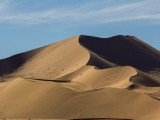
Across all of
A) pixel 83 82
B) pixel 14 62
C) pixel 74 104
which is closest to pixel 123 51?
pixel 14 62

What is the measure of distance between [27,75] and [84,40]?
1297cm

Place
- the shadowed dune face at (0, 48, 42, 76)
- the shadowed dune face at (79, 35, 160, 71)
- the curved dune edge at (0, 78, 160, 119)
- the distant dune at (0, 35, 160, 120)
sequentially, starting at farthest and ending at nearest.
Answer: the shadowed dune face at (79, 35, 160, 71), the shadowed dune face at (0, 48, 42, 76), the distant dune at (0, 35, 160, 120), the curved dune edge at (0, 78, 160, 119)

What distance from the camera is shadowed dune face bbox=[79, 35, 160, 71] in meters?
64.8

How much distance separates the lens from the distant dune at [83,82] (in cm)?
2697

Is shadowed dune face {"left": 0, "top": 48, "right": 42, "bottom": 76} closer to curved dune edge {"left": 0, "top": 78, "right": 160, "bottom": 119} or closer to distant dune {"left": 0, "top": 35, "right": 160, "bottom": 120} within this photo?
distant dune {"left": 0, "top": 35, "right": 160, "bottom": 120}

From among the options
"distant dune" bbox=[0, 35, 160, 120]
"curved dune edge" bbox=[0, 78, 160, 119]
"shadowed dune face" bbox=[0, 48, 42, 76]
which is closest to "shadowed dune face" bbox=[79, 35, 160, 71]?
"distant dune" bbox=[0, 35, 160, 120]

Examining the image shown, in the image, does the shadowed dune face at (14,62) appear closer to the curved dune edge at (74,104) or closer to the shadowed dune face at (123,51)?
the shadowed dune face at (123,51)

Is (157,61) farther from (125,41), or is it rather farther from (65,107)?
(65,107)

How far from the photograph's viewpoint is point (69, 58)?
60531 mm

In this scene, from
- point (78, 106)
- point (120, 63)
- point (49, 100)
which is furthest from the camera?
point (120, 63)

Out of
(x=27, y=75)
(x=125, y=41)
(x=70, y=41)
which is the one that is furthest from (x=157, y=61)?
(x=27, y=75)

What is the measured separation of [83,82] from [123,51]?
28.1m

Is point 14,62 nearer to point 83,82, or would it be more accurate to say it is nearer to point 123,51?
point 123,51

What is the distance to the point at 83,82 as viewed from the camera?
4103 cm
